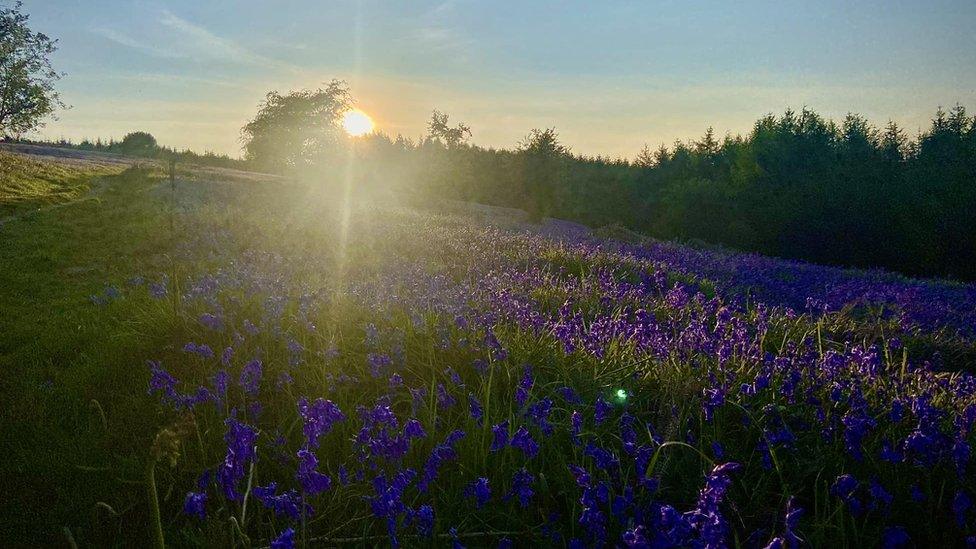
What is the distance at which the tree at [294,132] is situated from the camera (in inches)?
1394

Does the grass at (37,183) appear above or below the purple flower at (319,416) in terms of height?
above

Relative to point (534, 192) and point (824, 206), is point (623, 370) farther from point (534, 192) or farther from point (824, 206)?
point (534, 192)

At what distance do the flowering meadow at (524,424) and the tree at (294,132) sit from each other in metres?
30.9

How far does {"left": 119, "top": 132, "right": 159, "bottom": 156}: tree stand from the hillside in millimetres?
32590

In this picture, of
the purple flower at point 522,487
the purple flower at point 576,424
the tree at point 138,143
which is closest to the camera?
the purple flower at point 522,487

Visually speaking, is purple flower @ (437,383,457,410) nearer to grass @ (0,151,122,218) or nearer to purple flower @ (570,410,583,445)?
purple flower @ (570,410,583,445)

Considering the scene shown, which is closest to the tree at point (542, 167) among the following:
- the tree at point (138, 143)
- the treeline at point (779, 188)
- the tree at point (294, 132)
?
the treeline at point (779, 188)


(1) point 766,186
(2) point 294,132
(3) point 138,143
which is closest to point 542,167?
(1) point 766,186

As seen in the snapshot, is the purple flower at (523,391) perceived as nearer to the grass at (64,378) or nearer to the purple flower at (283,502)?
the purple flower at (283,502)

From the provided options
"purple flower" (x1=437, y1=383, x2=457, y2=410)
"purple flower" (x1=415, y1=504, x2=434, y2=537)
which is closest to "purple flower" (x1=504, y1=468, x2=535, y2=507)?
"purple flower" (x1=415, y1=504, x2=434, y2=537)

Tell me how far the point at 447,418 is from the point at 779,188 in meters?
23.3

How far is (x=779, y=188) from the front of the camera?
22922 mm

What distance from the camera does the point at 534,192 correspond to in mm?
26391

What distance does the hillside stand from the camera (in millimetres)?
2125
